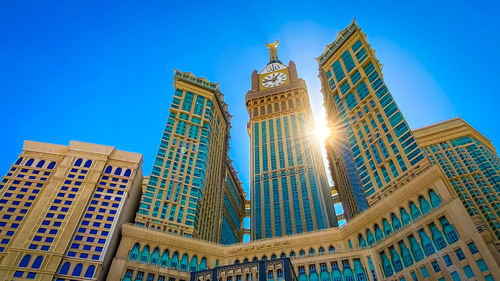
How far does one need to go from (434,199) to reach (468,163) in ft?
237

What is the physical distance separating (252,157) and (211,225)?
3015 cm

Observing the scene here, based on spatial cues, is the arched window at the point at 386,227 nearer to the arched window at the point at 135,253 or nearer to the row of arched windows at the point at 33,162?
the arched window at the point at 135,253

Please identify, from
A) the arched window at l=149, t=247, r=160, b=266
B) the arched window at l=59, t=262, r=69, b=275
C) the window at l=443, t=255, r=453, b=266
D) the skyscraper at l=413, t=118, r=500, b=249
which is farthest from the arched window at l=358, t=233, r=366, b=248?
the arched window at l=59, t=262, r=69, b=275

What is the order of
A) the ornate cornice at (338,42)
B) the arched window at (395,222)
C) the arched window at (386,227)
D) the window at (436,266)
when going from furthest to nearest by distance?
the ornate cornice at (338,42), the arched window at (386,227), the arched window at (395,222), the window at (436,266)

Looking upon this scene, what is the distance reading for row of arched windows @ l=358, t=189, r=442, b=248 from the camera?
61.2 meters

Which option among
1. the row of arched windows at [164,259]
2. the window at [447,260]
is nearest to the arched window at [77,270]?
the row of arched windows at [164,259]

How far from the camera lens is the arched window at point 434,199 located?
60.1 meters

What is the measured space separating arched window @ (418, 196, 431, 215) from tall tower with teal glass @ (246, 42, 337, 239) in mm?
36377

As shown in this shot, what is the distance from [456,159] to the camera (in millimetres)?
122500

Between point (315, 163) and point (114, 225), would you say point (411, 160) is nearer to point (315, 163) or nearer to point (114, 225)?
point (315, 163)

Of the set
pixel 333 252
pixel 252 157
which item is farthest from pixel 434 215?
pixel 252 157

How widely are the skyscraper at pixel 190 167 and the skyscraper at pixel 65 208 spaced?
7250 mm

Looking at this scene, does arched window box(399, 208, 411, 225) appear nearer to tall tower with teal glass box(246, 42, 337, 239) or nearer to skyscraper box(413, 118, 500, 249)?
tall tower with teal glass box(246, 42, 337, 239)

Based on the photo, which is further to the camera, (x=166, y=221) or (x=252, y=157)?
(x=252, y=157)
